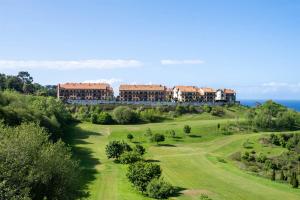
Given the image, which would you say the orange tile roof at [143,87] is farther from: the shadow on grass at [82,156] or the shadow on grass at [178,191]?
the shadow on grass at [178,191]

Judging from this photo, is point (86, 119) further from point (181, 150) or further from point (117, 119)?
point (181, 150)

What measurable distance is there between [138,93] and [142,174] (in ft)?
392

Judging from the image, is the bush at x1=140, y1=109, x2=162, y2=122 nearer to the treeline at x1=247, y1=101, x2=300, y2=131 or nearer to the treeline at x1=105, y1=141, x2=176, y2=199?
the treeline at x1=247, y1=101, x2=300, y2=131

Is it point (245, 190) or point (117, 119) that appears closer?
point (245, 190)

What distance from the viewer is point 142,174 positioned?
6000cm

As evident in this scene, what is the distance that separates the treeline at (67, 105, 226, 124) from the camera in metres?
127

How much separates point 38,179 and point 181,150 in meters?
65.0

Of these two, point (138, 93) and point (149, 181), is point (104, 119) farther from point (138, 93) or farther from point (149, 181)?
point (149, 181)

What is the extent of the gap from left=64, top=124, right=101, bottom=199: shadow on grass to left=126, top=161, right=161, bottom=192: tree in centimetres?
660

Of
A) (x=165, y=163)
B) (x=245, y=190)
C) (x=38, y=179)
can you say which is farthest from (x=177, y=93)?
(x=38, y=179)

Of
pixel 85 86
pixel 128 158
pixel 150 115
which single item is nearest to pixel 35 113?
pixel 128 158

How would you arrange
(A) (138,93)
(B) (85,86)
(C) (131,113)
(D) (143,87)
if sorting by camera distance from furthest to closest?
(D) (143,87) < (A) (138,93) < (B) (85,86) < (C) (131,113)

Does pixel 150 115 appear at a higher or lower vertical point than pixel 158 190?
higher

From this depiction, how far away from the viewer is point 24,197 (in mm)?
29281
